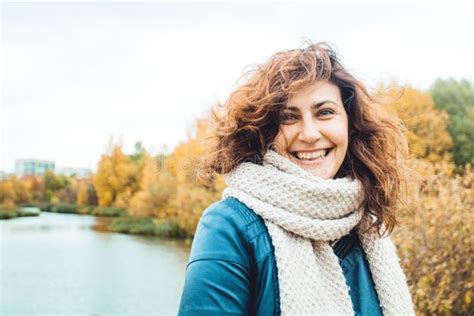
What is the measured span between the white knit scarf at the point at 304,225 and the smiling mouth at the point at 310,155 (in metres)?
0.04

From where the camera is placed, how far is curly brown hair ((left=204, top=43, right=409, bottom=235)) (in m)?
1.36

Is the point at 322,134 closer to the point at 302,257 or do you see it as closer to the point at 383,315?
the point at 302,257

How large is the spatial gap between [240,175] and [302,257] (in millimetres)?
252

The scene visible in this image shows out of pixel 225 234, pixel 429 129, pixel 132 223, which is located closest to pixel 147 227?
pixel 132 223

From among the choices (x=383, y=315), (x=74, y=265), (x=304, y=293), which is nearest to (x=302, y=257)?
(x=304, y=293)

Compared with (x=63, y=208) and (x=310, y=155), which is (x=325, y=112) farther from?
(x=63, y=208)

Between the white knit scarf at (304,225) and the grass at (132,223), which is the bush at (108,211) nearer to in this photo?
the grass at (132,223)

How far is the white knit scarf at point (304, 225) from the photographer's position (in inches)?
47.8

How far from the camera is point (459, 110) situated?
19.0 meters

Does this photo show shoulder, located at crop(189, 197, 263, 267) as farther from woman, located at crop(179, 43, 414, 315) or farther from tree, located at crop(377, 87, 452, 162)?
tree, located at crop(377, 87, 452, 162)

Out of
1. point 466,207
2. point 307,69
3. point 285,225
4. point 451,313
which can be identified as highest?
point 307,69

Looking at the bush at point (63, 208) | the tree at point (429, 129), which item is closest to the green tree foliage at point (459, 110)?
the tree at point (429, 129)

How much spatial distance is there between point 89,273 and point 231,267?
38.4 feet

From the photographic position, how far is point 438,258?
13.5 feet
